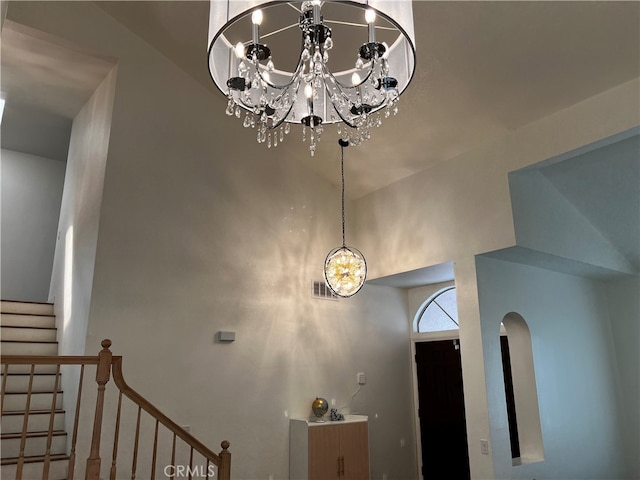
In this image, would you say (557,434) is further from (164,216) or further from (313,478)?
(164,216)

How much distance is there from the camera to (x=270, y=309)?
5.23 metres

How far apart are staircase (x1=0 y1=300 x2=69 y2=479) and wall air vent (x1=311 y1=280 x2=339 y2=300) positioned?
9.24ft

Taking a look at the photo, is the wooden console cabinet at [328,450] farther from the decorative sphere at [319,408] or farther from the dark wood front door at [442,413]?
the dark wood front door at [442,413]

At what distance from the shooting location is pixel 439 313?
6375mm

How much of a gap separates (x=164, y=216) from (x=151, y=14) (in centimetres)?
192

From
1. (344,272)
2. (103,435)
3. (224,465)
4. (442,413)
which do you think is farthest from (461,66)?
(103,435)

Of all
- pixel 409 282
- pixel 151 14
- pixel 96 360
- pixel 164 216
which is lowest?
pixel 96 360

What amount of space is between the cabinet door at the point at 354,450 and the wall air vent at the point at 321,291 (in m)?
1.49

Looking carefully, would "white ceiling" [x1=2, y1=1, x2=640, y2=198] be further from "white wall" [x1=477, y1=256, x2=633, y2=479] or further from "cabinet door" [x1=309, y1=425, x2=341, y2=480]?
"cabinet door" [x1=309, y1=425, x2=341, y2=480]

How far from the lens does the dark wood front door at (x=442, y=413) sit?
18.8ft

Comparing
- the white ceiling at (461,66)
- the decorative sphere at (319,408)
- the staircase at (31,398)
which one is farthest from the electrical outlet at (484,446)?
the staircase at (31,398)

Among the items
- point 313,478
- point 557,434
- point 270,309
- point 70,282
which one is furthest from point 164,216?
point 557,434

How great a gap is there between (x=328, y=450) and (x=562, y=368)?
9.45 ft

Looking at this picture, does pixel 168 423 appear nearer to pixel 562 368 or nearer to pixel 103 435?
pixel 103 435
